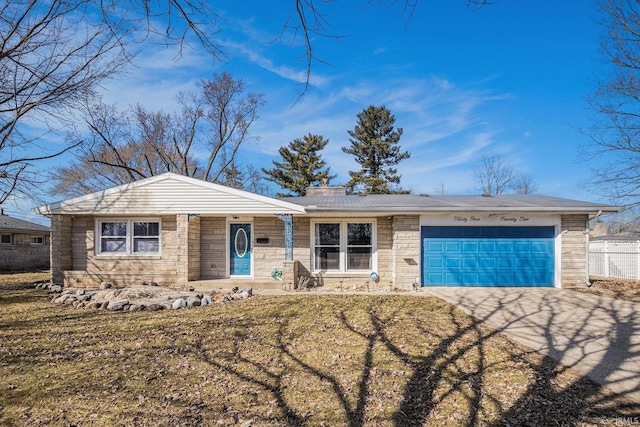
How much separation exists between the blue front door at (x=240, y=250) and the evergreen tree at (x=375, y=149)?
62.2ft

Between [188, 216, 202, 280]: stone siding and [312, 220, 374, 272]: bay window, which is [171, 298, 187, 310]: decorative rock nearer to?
[188, 216, 202, 280]: stone siding

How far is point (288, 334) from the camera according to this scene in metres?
6.06

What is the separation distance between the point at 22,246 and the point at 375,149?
85.4 ft

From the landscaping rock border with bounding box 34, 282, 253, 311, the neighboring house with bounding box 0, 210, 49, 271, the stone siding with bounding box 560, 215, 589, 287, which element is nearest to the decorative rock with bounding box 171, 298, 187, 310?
the landscaping rock border with bounding box 34, 282, 253, 311

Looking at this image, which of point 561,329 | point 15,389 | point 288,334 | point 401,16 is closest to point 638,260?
point 561,329

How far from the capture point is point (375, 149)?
30.0 m

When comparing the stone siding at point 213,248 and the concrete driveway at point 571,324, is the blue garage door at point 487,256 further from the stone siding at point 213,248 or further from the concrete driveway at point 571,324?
the stone siding at point 213,248

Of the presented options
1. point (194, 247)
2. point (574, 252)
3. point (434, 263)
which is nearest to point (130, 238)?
point (194, 247)

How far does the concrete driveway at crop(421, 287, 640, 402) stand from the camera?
180 inches

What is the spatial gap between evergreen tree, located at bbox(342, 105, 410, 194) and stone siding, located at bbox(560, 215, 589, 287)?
19058mm

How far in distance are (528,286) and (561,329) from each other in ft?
16.8

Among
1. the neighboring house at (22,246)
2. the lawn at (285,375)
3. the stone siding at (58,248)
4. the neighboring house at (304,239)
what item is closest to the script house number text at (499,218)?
the neighboring house at (304,239)

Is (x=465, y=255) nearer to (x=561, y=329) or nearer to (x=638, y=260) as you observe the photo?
(x=561, y=329)

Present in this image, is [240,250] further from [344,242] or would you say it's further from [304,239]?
[344,242]
